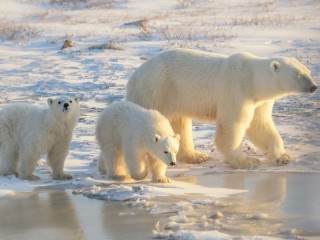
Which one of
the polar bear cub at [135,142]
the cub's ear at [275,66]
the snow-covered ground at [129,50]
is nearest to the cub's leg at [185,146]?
the snow-covered ground at [129,50]

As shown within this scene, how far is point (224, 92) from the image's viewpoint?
7.92m

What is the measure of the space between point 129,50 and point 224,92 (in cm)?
807

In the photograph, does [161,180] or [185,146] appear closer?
[161,180]

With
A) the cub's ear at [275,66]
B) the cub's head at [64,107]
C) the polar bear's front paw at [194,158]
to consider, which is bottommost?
the polar bear's front paw at [194,158]

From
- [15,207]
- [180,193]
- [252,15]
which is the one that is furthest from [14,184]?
[252,15]

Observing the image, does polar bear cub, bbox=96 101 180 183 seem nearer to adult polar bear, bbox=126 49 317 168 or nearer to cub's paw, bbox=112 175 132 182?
cub's paw, bbox=112 175 132 182

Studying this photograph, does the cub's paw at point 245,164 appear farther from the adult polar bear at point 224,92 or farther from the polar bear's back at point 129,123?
the polar bear's back at point 129,123

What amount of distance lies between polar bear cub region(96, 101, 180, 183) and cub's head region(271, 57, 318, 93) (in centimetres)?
150

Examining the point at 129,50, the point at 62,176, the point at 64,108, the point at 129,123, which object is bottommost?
the point at 62,176

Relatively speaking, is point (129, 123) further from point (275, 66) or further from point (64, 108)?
point (275, 66)

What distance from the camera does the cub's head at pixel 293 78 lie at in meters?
7.79

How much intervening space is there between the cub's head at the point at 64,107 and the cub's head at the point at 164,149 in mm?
1028

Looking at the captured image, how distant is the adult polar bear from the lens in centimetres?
785

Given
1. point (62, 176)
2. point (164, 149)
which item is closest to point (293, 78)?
point (164, 149)
